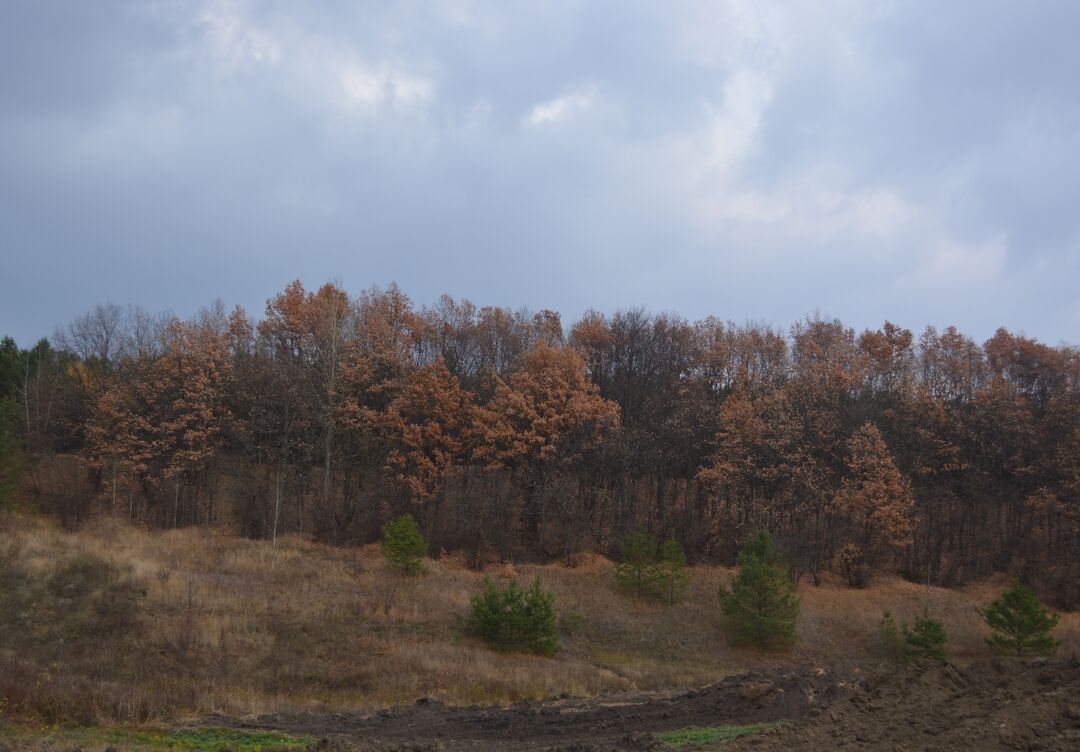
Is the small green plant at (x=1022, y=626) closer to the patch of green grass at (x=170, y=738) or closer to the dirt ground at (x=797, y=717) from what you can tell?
the dirt ground at (x=797, y=717)

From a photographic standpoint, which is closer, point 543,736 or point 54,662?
point 543,736

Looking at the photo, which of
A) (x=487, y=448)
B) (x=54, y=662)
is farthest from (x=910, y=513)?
(x=54, y=662)

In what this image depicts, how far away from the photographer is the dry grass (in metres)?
22.7

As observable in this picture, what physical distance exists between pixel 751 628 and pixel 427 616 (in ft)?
41.3

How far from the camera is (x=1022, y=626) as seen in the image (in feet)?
96.3

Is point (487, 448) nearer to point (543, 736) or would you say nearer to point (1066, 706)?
point (543, 736)

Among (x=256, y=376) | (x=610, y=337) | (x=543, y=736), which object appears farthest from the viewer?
(x=610, y=337)

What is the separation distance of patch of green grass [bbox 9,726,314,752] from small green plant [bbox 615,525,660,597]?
21.7m

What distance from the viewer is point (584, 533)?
42.6 metres

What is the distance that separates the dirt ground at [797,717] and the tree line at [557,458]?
71.0 feet

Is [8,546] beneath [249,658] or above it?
above

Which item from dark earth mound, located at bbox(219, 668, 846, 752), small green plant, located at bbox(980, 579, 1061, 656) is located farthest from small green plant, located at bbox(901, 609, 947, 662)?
dark earth mound, located at bbox(219, 668, 846, 752)

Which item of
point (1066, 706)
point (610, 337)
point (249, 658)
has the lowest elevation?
point (249, 658)

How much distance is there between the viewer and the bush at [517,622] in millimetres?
28984
